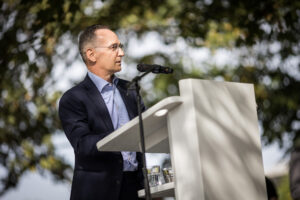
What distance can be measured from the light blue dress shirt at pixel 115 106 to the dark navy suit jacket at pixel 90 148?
8 centimetres

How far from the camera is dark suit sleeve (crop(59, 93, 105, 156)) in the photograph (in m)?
3.58

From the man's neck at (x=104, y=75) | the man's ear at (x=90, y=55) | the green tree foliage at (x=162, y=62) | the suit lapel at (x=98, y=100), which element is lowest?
the suit lapel at (x=98, y=100)

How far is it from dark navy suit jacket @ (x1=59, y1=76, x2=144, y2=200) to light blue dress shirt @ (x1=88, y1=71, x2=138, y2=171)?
0.08 meters

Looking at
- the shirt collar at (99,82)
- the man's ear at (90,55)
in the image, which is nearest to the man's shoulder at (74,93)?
the shirt collar at (99,82)

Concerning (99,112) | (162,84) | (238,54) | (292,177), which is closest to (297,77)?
(238,54)

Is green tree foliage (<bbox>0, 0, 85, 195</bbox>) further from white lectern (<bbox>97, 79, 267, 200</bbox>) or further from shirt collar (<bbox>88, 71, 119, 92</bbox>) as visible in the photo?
white lectern (<bbox>97, 79, 267, 200</bbox>)

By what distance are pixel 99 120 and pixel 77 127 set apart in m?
0.18

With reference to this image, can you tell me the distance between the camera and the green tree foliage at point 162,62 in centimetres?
914

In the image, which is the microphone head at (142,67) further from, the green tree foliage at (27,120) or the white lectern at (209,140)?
the green tree foliage at (27,120)

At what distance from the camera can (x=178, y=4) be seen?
10570mm

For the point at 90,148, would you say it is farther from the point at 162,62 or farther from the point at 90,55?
the point at 162,62

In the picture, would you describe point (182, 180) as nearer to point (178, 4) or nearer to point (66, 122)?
point (66, 122)

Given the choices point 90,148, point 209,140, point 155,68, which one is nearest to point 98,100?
point 90,148

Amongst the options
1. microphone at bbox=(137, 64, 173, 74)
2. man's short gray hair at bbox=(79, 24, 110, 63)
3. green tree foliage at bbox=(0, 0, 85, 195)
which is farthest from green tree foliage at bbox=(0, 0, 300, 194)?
microphone at bbox=(137, 64, 173, 74)
